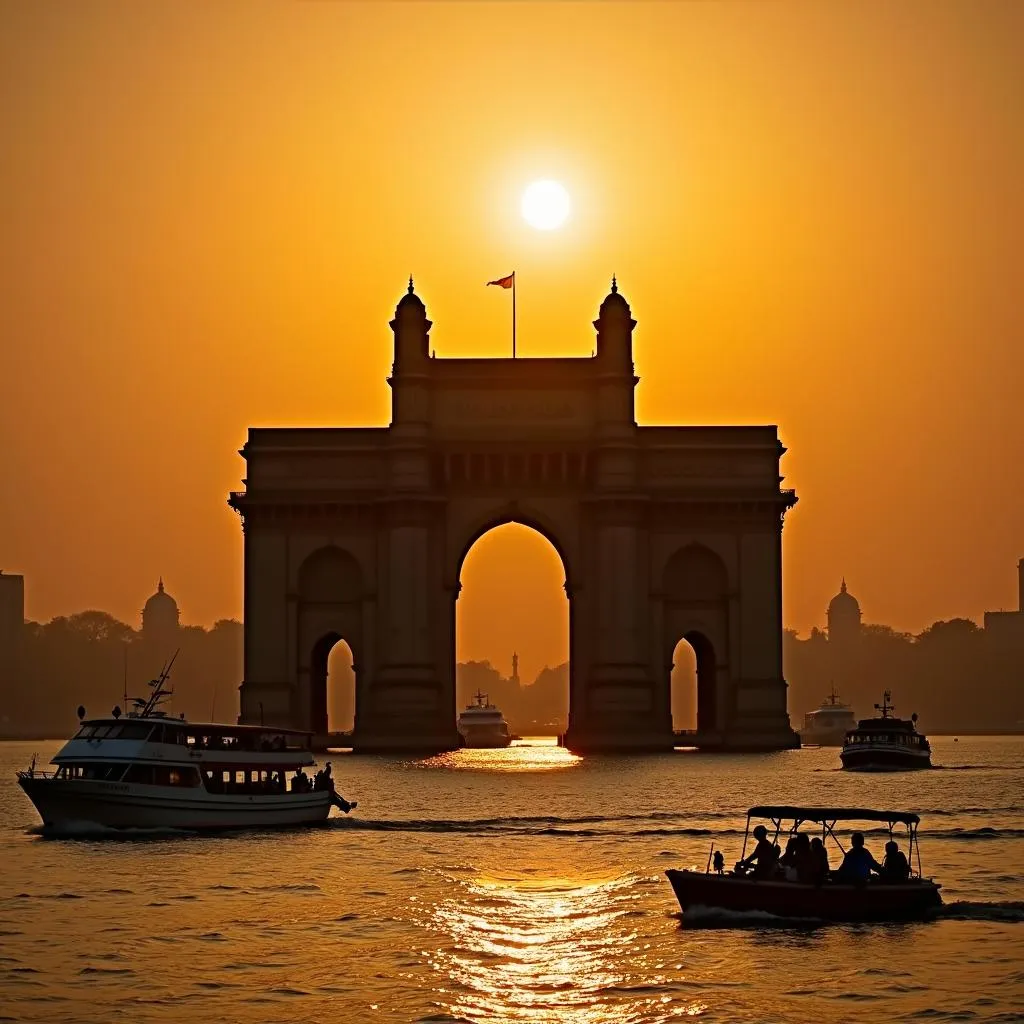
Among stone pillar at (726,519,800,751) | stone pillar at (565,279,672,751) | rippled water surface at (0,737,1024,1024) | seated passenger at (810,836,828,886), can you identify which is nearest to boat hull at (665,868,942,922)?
seated passenger at (810,836,828,886)

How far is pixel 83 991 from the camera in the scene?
4131 cm

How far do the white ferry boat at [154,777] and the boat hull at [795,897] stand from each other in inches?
980

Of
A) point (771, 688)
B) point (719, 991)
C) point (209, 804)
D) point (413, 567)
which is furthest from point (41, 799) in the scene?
point (771, 688)

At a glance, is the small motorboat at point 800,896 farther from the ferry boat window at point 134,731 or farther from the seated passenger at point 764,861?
the ferry boat window at point 134,731

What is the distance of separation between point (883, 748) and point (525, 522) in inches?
950

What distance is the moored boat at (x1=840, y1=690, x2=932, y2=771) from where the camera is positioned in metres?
120

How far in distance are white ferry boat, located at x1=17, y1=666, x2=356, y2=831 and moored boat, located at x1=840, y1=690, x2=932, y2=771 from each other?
5282cm

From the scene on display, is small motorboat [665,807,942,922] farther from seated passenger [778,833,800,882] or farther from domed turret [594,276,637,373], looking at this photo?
domed turret [594,276,637,373]

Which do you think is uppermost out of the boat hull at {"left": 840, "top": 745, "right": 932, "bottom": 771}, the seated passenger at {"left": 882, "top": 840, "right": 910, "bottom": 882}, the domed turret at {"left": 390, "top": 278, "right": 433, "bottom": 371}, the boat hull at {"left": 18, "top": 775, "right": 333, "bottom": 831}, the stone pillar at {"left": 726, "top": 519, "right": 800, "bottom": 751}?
the domed turret at {"left": 390, "top": 278, "right": 433, "bottom": 371}

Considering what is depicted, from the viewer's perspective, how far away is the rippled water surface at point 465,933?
4044 cm

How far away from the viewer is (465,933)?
47.9m

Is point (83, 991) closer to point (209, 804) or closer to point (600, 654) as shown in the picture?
point (209, 804)

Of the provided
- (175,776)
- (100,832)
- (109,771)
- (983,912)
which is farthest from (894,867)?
(100,832)

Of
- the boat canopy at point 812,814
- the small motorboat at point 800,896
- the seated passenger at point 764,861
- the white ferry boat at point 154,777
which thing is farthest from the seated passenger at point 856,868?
the white ferry boat at point 154,777
